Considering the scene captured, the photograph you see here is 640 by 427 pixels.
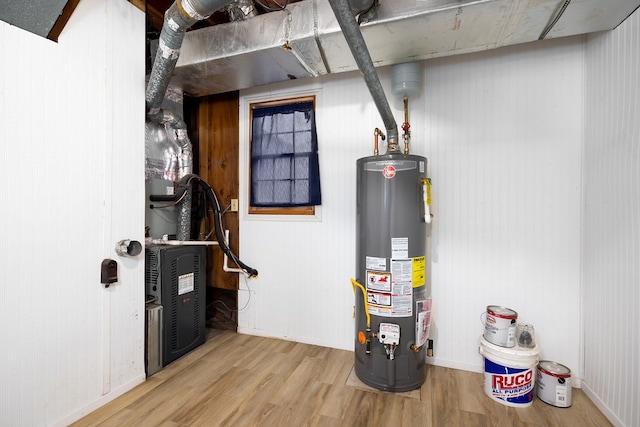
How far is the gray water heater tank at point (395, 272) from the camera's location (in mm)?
1687

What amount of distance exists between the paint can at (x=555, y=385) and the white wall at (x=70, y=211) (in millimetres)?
2484

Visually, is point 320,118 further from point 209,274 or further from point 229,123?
point 209,274

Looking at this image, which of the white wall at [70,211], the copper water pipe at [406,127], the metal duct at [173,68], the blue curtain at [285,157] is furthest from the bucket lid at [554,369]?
the metal duct at [173,68]

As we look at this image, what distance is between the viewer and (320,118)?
7.59ft

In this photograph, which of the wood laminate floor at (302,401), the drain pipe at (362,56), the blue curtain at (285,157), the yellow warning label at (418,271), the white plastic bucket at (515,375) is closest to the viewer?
the drain pipe at (362,56)

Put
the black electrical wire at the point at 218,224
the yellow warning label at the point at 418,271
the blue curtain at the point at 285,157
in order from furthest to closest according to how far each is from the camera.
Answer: the black electrical wire at the point at 218,224, the blue curtain at the point at 285,157, the yellow warning label at the point at 418,271

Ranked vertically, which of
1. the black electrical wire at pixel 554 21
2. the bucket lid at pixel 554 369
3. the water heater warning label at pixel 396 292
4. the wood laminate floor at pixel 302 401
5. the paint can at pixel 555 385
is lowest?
the wood laminate floor at pixel 302 401

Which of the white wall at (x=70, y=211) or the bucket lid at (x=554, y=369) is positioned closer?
the white wall at (x=70, y=211)

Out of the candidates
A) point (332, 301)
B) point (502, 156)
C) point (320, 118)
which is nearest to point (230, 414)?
point (332, 301)

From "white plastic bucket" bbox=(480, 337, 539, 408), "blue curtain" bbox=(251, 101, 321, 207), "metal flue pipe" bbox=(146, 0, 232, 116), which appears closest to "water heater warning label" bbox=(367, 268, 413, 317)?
"white plastic bucket" bbox=(480, 337, 539, 408)

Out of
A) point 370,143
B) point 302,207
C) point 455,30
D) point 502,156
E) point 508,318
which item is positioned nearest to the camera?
point 455,30

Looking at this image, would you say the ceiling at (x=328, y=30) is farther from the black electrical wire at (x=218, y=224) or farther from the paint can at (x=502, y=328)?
the paint can at (x=502, y=328)

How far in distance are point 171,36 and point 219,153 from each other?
1166mm

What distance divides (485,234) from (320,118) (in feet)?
5.00
